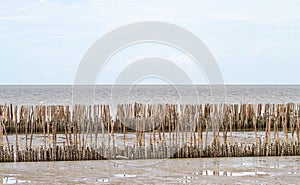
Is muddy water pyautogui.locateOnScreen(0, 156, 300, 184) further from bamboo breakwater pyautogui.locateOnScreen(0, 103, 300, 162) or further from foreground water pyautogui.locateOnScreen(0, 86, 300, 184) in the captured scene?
bamboo breakwater pyautogui.locateOnScreen(0, 103, 300, 162)

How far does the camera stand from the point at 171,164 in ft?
44.0

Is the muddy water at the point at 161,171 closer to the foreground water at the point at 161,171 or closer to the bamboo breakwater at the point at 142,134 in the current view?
the foreground water at the point at 161,171

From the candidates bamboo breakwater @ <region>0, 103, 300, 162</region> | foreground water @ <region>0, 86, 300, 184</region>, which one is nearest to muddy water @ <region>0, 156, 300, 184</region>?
foreground water @ <region>0, 86, 300, 184</region>

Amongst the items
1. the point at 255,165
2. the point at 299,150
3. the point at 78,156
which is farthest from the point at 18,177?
the point at 299,150

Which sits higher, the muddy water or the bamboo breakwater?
the bamboo breakwater

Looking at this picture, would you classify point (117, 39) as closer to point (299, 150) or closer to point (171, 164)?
point (171, 164)

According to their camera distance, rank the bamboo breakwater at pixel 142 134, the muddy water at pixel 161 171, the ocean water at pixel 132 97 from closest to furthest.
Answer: the muddy water at pixel 161 171
the bamboo breakwater at pixel 142 134
the ocean water at pixel 132 97

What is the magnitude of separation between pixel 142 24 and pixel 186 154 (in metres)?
4.19

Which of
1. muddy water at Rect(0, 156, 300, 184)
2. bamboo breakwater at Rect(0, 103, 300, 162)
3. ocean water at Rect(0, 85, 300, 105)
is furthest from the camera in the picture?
ocean water at Rect(0, 85, 300, 105)

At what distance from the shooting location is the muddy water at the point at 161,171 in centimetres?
1161

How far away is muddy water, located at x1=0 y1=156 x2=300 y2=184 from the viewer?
11609 mm

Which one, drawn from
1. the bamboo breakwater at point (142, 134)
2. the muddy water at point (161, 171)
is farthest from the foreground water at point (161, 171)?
the bamboo breakwater at point (142, 134)

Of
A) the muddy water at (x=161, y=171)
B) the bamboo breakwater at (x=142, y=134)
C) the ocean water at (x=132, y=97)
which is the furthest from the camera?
the ocean water at (x=132, y=97)

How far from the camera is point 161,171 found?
41.4ft
